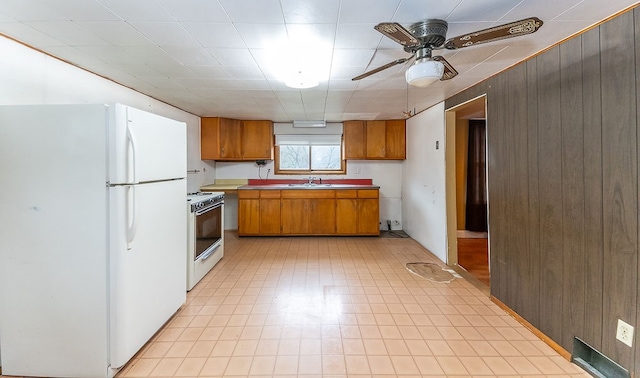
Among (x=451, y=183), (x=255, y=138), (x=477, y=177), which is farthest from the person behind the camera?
→ (x=255, y=138)

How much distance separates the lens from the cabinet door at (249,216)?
15.3 ft

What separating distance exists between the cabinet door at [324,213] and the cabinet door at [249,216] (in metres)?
0.91

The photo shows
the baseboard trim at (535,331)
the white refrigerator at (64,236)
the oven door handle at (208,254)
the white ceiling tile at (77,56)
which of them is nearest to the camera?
the white refrigerator at (64,236)

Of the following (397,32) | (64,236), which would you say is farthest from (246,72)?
(64,236)

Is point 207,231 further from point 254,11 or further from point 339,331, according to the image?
point 254,11

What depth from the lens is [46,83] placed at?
2.05 m

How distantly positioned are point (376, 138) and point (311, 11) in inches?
142

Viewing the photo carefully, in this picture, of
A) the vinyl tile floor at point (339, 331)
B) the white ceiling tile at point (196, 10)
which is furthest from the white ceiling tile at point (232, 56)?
the vinyl tile floor at point (339, 331)

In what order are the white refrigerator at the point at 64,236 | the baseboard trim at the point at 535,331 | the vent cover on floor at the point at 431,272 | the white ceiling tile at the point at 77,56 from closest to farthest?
the white refrigerator at the point at 64,236, the baseboard trim at the point at 535,331, the white ceiling tile at the point at 77,56, the vent cover on floor at the point at 431,272

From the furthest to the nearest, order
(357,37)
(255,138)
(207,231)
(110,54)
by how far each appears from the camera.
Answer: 1. (255,138)
2. (207,231)
3. (110,54)
4. (357,37)

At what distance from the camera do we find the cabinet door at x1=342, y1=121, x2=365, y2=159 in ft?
16.3

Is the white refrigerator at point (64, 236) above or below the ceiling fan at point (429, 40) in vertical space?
below

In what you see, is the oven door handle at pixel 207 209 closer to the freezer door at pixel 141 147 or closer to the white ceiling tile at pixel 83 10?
the freezer door at pixel 141 147

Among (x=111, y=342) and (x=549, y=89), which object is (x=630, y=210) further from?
(x=111, y=342)
